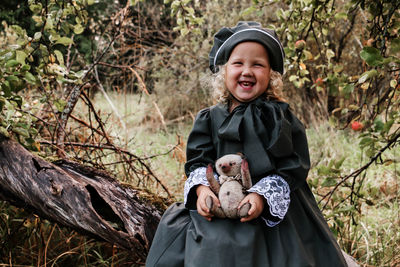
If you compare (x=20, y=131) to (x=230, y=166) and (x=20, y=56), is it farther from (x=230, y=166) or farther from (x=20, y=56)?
(x=230, y=166)

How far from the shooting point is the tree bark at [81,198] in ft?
6.21

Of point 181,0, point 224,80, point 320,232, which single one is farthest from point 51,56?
point 320,232

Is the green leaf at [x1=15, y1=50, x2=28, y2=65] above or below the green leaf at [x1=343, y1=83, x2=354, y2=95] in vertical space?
below

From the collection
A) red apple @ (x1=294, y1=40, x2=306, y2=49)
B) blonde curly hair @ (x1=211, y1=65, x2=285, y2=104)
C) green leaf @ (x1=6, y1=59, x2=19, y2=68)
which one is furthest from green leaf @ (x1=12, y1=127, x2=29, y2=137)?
red apple @ (x1=294, y1=40, x2=306, y2=49)

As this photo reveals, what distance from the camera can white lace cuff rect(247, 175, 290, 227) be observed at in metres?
1.54

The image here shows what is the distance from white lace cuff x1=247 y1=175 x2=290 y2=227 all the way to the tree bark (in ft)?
2.27

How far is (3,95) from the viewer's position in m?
2.01

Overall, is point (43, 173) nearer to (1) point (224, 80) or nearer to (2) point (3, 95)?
(2) point (3, 95)

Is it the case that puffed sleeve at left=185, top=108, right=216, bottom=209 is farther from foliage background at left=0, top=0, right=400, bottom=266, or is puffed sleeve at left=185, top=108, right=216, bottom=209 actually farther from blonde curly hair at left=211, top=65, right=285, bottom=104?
foliage background at left=0, top=0, right=400, bottom=266

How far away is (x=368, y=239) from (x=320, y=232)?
4.55 ft

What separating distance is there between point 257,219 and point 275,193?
14 centimetres

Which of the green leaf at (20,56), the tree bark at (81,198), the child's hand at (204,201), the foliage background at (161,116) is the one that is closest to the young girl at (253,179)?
the child's hand at (204,201)

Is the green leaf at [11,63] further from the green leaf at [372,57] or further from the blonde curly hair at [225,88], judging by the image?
the green leaf at [372,57]

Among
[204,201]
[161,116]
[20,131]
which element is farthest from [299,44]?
[20,131]
